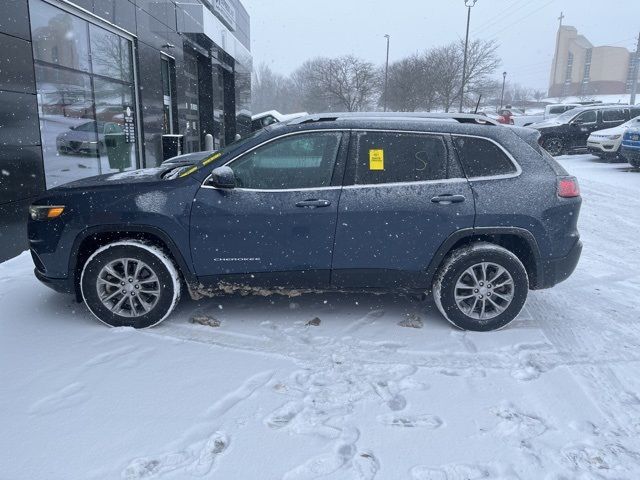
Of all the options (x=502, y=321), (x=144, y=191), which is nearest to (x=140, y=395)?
(x=144, y=191)

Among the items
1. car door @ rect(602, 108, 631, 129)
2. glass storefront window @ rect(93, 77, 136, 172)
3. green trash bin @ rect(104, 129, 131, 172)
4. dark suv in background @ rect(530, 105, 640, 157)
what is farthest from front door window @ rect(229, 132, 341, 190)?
car door @ rect(602, 108, 631, 129)

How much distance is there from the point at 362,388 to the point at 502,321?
1.60 metres

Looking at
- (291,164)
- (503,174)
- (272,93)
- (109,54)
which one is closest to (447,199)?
(503,174)

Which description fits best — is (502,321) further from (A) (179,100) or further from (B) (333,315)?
(A) (179,100)

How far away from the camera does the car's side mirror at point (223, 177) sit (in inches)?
157

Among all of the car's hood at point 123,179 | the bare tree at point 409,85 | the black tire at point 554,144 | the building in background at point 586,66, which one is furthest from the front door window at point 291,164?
the building in background at point 586,66

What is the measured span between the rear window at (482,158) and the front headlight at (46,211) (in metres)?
3.30

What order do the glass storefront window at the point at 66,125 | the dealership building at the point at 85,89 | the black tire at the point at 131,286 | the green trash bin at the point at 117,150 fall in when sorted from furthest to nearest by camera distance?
the green trash bin at the point at 117,150
the glass storefront window at the point at 66,125
the dealership building at the point at 85,89
the black tire at the point at 131,286

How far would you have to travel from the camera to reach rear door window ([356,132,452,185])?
4168 millimetres

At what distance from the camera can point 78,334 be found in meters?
4.09

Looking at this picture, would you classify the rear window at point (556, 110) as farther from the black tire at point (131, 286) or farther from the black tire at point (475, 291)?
the black tire at point (131, 286)

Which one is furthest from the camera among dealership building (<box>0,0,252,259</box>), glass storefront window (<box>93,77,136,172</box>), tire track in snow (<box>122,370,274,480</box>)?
glass storefront window (<box>93,77,136,172</box>)

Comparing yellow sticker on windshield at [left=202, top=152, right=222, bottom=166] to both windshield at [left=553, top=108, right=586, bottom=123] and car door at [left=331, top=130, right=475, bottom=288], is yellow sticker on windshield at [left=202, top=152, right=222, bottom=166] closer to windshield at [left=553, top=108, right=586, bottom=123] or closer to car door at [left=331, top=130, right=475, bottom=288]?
car door at [left=331, top=130, right=475, bottom=288]

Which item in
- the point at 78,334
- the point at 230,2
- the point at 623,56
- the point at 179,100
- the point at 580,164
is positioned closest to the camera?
the point at 78,334
